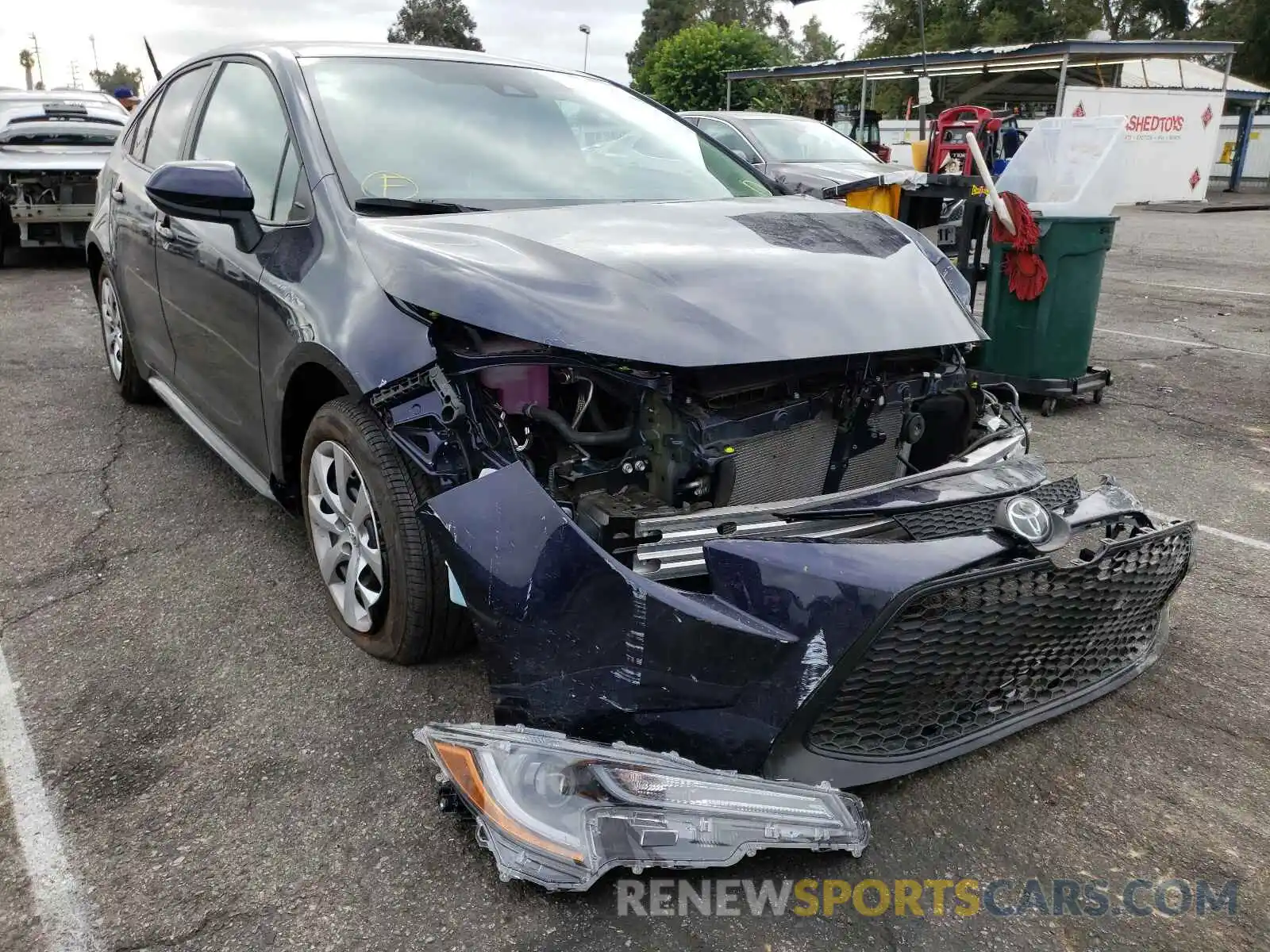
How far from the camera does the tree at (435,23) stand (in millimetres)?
66562

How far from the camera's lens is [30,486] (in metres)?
4.25

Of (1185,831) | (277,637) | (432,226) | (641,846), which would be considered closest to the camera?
(641,846)

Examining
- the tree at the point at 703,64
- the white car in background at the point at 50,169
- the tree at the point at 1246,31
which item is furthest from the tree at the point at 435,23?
the white car in background at the point at 50,169

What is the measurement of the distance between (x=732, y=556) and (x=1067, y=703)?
3.61 feet

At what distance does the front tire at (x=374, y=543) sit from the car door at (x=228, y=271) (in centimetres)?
45

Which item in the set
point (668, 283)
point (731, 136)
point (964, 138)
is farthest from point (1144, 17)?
point (668, 283)

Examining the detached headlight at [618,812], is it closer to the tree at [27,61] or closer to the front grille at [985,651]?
the front grille at [985,651]

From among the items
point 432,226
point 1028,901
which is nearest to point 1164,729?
point 1028,901

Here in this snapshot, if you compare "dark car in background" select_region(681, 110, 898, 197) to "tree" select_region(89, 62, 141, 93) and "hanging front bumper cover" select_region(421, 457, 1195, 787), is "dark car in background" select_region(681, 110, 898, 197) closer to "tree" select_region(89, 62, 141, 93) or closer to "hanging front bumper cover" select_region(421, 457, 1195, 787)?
"hanging front bumper cover" select_region(421, 457, 1195, 787)

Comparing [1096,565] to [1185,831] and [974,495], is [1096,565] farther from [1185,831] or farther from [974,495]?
[1185,831]

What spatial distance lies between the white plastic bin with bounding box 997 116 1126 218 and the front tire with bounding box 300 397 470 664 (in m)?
4.51

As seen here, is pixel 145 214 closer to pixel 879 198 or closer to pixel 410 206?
pixel 410 206

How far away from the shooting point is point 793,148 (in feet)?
32.9

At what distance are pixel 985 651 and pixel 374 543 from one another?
5.24ft
